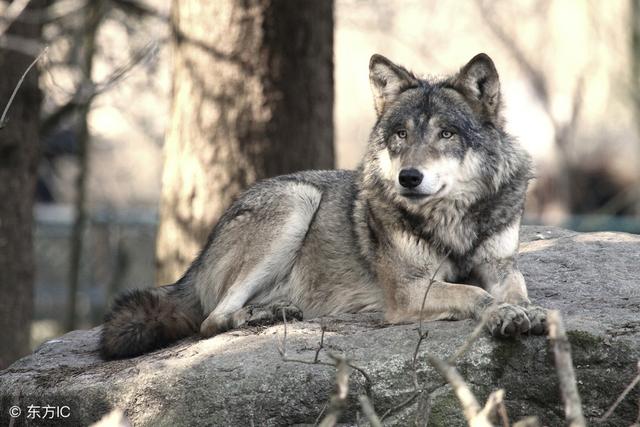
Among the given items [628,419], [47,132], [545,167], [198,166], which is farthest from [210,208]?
[545,167]

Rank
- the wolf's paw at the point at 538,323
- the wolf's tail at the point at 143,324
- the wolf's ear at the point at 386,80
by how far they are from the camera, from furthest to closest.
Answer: the wolf's ear at the point at 386,80 < the wolf's tail at the point at 143,324 < the wolf's paw at the point at 538,323

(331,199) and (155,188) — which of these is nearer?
(331,199)

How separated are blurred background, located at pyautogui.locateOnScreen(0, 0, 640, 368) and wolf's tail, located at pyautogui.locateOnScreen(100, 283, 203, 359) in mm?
1823

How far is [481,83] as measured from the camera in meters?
5.92

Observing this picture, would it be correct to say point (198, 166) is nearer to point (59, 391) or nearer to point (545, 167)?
point (59, 391)

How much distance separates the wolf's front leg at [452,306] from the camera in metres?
4.82

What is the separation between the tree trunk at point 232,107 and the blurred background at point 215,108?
13 mm

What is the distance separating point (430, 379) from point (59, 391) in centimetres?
210

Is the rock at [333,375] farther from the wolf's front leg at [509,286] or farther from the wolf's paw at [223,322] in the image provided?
the wolf's paw at [223,322]

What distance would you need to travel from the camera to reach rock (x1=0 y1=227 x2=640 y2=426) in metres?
4.74

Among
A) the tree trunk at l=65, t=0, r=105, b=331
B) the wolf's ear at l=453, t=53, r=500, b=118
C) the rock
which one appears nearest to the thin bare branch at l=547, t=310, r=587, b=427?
the rock

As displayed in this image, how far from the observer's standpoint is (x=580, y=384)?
4.75m

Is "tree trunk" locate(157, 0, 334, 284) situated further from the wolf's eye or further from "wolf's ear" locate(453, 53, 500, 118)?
the wolf's eye

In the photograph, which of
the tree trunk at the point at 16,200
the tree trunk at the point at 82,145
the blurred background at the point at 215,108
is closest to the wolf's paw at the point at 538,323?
the blurred background at the point at 215,108
